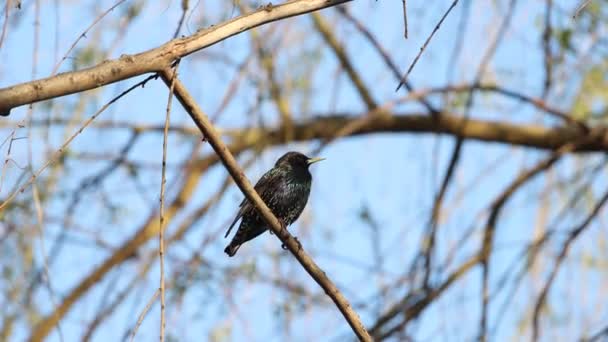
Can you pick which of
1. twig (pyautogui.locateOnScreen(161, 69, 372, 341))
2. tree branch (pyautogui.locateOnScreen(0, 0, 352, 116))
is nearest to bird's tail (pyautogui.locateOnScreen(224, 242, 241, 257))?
twig (pyautogui.locateOnScreen(161, 69, 372, 341))

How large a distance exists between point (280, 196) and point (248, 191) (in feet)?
6.96

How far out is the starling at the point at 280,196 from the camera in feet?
16.7

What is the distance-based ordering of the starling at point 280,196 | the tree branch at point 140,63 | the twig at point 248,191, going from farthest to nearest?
1. the starling at point 280,196
2. the twig at point 248,191
3. the tree branch at point 140,63

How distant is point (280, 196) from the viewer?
5.26m

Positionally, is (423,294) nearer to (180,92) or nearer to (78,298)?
(78,298)

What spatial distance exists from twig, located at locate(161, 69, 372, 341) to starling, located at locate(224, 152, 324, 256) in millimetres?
1429

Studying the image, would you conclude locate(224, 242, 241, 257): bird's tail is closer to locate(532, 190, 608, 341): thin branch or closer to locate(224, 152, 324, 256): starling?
locate(224, 152, 324, 256): starling

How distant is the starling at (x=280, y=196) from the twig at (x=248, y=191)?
4.69 ft

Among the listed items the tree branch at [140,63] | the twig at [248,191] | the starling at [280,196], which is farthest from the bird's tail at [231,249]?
the tree branch at [140,63]

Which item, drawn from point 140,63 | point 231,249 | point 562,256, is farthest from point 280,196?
point 140,63

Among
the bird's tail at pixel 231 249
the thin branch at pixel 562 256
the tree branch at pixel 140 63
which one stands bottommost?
the thin branch at pixel 562 256

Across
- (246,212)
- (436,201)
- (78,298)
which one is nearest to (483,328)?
(436,201)

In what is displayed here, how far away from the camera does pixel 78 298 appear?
607cm

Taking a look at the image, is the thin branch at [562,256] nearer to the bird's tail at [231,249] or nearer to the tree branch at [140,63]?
the bird's tail at [231,249]
